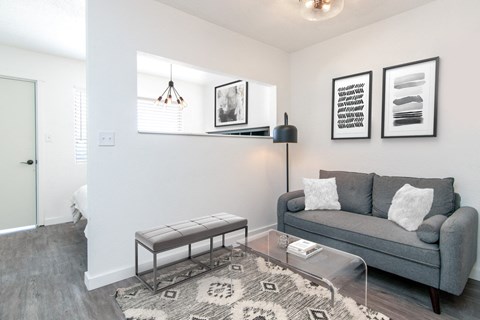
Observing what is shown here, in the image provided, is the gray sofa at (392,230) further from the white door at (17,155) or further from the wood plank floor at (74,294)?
the white door at (17,155)

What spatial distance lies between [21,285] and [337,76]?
398cm

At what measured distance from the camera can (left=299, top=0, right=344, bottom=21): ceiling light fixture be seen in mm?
2113

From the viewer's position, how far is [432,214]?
7.30 feet

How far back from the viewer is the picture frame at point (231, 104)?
429cm

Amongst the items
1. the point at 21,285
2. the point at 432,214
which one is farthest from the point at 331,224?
the point at 21,285

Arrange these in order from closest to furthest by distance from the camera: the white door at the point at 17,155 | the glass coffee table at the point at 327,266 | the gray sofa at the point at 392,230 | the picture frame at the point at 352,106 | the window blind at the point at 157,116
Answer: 1. the glass coffee table at the point at 327,266
2. the gray sofa at the point at 392,230
3. the picture frame at the point at 352,106
4. the white door at the point at 17,155
5. the window blind at the point at 157,116

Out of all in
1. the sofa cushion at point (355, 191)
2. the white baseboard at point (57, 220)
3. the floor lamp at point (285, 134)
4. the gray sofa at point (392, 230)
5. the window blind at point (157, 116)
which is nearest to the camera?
the gray sofa at point (392, 230)

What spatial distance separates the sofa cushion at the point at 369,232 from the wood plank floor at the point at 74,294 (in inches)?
13.8

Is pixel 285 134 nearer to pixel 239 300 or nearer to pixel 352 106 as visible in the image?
pixel 352 106

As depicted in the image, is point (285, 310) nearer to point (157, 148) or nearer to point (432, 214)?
point (432, 214)

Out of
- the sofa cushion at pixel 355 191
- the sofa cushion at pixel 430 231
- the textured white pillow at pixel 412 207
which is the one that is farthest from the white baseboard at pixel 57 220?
the sofa cushion at pixel 430 231

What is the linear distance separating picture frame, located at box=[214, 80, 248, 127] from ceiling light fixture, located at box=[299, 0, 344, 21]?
2060mm

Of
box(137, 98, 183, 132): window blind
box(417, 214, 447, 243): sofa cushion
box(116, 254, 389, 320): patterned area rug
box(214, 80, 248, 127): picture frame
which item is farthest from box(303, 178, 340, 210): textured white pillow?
box(137, 98, 183, 132): window blind

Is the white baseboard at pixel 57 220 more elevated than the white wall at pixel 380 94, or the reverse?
the white wall at pixel 380 94
